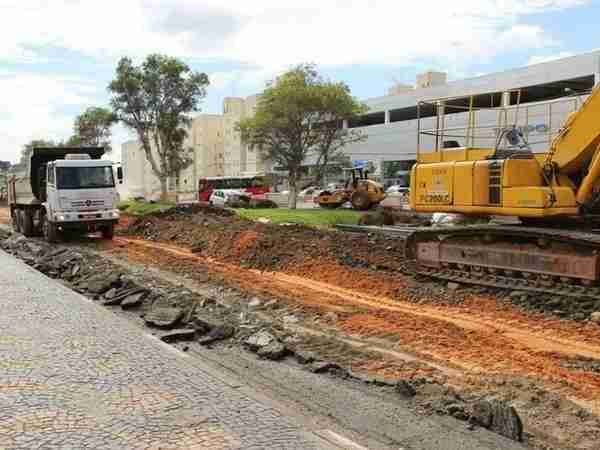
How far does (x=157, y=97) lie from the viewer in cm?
4166

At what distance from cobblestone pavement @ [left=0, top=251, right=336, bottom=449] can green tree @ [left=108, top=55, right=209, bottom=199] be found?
3507 cm

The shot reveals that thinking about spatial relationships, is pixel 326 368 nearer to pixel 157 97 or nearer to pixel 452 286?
pixel 452 286

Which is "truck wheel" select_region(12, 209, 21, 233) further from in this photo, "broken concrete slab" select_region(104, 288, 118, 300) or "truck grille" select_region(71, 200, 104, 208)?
"broken concrete slab" select_region(104, 288, 118, 300)

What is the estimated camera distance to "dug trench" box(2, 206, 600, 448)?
216 inches

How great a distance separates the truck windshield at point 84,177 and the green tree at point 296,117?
53.9 ft

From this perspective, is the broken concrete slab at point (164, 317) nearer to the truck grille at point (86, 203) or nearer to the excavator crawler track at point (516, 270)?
the excavator crawler track at point (516, 270)

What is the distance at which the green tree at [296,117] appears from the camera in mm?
35688

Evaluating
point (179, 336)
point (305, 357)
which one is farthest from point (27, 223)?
point (305, 357)

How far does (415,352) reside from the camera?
7141 mm

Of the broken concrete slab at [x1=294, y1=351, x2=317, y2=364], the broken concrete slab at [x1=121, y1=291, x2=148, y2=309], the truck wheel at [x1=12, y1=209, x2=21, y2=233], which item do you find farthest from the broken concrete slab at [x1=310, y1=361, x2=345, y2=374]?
the truck wheel at [x1=12, y1=209, x2=21, y2=233]

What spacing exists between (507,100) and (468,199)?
5.84 ft

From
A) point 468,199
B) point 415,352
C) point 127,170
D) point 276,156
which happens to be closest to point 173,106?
point 276,156

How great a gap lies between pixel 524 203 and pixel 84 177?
1463 centimetres

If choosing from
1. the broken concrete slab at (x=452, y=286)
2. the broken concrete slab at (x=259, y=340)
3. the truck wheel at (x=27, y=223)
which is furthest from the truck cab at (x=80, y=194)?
the broken concrete slab at (x=259, y=340)
